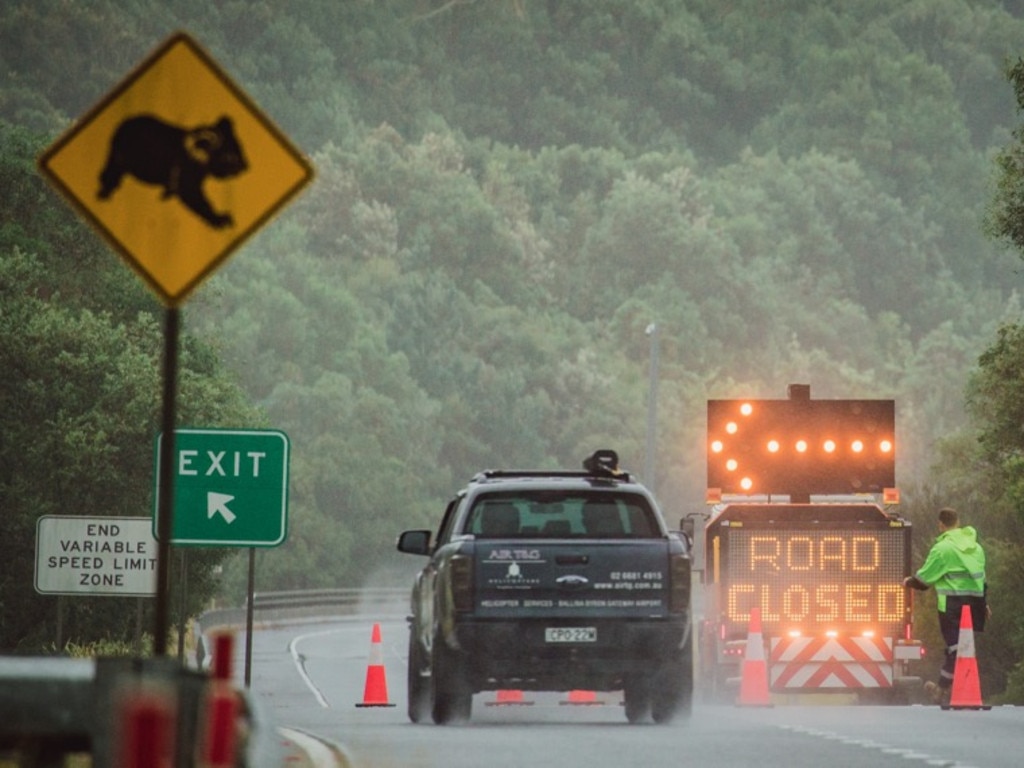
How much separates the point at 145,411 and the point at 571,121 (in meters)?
141

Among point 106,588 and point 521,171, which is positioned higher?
point 521,171

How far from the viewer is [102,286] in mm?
51062

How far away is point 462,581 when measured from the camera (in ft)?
61.8

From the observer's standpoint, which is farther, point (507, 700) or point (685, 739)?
point (507, 700)

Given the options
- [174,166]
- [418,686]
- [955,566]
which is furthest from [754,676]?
[174,166]

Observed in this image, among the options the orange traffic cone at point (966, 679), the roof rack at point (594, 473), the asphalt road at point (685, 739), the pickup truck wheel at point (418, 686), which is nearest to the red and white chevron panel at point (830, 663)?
the asphalt road at point (685, 739)

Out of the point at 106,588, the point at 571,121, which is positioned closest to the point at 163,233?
the point at 106,588

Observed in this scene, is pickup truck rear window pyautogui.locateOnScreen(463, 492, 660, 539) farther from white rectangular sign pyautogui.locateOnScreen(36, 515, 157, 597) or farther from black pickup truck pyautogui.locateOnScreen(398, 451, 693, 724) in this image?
white rectangular sign pyautogui.locateOnScreen(36, 515, 157, 597)

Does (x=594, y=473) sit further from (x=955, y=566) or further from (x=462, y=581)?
(x=955, y=566)

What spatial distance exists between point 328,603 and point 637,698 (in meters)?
61.0

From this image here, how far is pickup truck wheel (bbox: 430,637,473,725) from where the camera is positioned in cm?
1908

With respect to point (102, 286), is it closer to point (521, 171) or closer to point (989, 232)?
point (989, 232)

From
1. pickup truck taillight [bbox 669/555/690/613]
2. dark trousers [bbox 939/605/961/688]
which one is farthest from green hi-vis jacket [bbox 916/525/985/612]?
pickup truck taillight [bbox 669/555/690/613]

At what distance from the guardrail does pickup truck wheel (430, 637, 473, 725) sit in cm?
4612
